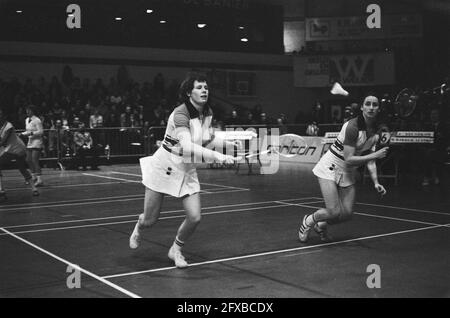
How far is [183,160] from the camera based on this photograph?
7.29 metres

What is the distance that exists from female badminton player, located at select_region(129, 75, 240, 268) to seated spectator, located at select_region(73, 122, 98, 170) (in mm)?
15129

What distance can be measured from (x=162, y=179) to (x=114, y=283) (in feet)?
4.35

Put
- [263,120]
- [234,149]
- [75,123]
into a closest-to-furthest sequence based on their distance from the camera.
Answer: [234,149] < [75,123] < [263,120]

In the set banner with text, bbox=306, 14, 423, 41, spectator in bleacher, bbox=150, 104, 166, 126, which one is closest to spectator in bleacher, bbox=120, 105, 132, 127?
spectator in bleacher, bbox=150, 104, 166, 126

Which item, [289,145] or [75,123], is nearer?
[75,123]

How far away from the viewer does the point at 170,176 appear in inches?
288

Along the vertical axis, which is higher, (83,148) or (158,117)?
(158,117)

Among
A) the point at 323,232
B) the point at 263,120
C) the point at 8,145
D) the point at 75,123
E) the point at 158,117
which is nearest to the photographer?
the point at 323,232

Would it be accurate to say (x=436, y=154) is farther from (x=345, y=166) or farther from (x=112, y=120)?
(x=112, y=120)

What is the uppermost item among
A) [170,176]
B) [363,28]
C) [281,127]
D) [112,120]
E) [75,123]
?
[363,28]

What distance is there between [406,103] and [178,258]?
511 inches

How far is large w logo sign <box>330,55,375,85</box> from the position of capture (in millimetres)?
31250

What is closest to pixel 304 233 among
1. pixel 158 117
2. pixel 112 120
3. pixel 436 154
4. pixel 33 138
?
pixel 436 154

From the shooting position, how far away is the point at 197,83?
23.5 ft
